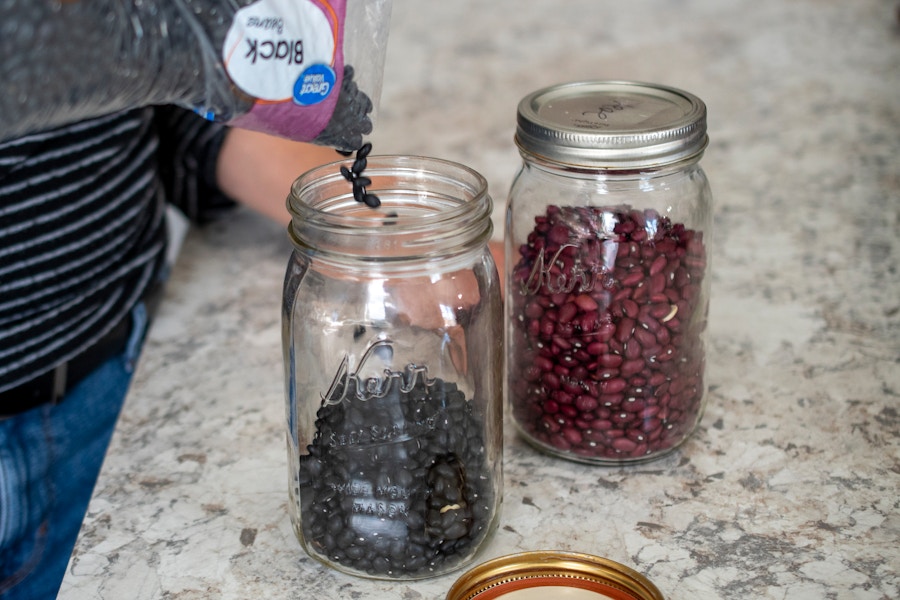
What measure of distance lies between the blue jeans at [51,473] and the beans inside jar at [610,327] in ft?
1.61

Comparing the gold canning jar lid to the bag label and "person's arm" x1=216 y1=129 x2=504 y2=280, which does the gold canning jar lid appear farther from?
"person's arm" x1=216 y1=129 x2=504 y2=280

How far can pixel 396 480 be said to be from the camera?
63cm

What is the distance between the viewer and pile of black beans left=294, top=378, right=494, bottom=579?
24.8 inches

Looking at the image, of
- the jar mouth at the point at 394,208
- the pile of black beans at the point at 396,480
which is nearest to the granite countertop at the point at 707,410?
the pile of black beans at the point at 396,480

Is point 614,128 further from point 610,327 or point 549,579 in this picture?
point 549,579

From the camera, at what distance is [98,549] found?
69 cm

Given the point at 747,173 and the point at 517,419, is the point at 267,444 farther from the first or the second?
the point at 747,173

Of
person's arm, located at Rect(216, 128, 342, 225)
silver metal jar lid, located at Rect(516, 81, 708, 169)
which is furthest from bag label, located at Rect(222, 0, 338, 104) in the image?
person's arm, located at Rect(216, 128, 342, 225)

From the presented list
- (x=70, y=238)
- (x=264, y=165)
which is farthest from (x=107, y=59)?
(x=264, y=165)

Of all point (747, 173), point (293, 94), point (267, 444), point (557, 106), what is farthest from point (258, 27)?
point (747, 173)

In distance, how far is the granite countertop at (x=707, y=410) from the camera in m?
0.67

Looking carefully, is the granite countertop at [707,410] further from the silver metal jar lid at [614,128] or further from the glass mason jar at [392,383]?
the silver metal jar lid at [614,128]

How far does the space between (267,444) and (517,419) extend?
0.21 m

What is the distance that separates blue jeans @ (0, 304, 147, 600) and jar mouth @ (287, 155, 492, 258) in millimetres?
438
